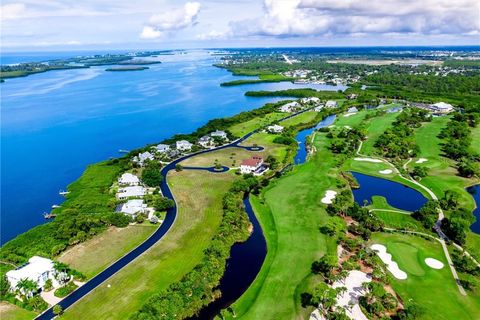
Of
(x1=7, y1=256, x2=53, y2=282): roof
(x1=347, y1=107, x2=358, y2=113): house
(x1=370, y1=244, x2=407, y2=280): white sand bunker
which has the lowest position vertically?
(x1=370, y1=244, x2=407, y2=280): white sand bunker

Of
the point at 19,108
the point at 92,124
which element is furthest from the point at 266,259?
the point at 19,108

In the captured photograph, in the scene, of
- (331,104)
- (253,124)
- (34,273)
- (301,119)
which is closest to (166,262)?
(34,273)

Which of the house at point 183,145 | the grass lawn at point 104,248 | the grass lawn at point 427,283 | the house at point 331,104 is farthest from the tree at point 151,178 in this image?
the house at point 331,104

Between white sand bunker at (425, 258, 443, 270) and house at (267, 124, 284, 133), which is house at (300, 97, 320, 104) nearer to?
house at (267, 124, 284, 133)

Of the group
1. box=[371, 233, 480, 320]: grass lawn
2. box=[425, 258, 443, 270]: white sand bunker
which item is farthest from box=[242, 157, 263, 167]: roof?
box=[425, 258, 443, 270]: white sand bunker

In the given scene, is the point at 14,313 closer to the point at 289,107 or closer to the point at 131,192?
the point at 131,192

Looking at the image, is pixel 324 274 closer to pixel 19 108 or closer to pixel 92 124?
pixel 92 124

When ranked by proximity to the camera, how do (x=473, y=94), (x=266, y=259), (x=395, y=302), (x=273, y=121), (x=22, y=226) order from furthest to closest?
(x=473, y=94) → (x=273, y=121) → (x=22, y=226) → (x=266, y=259) → (x=395, y=302)
